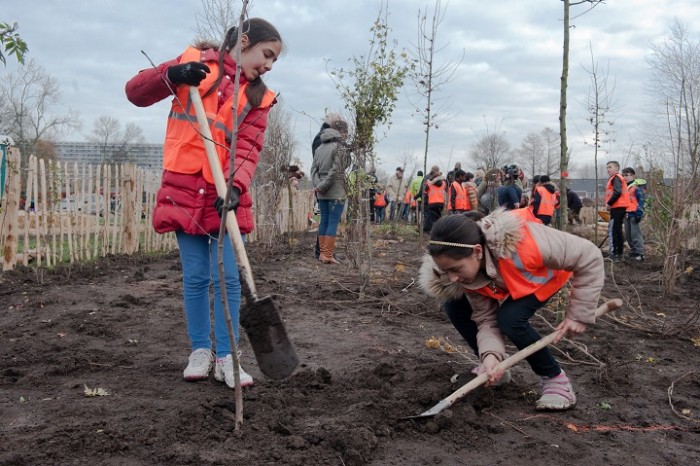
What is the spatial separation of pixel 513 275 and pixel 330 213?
5332mm

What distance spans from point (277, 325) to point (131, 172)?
7740mm

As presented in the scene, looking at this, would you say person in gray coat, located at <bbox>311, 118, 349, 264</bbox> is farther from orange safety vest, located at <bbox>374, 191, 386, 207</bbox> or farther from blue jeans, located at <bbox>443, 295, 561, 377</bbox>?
orange safety vest, located at <bbox>374, 191, 386, 207</bbox>

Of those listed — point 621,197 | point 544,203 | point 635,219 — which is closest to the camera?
point 621,197

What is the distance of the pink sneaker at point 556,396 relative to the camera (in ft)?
9.29

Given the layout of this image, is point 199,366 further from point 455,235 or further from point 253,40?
point 253,40

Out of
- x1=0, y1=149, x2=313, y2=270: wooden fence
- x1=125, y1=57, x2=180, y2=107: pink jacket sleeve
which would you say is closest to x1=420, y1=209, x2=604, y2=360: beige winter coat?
x1=125, y1=57, x2=180, y2=107: pink jacket sleeve

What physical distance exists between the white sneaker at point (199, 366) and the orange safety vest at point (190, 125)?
922mm

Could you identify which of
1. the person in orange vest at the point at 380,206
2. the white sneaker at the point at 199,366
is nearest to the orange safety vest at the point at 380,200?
the person in orange vest at the point at 380,206

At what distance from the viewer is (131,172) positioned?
942 centimetres

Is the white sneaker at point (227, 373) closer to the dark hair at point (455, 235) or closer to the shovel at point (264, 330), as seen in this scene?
the shovel at point (264, 330)

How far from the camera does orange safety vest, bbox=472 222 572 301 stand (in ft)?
8.76

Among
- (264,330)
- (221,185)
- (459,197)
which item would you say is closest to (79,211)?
(221,185)

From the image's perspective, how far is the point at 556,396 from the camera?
2.85 m

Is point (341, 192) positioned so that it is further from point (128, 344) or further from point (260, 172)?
point (128, 344)
